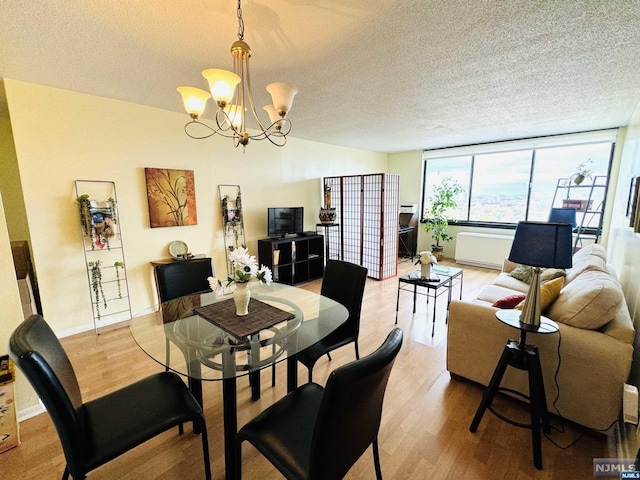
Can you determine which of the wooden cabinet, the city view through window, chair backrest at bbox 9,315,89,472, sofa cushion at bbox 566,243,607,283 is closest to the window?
the city view through window

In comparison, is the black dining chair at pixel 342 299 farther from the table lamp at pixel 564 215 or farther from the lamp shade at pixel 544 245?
the table lamp at pixel 564 215

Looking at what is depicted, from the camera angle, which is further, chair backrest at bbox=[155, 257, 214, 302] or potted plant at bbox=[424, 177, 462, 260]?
potted plant at bbox=[424, 177, 462, 260]

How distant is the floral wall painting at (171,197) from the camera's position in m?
3.30

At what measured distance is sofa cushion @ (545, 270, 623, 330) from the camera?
63.2 inches

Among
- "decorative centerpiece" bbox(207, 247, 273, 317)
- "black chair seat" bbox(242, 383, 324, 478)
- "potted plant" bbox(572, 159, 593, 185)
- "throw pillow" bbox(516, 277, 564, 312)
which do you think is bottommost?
"black chair seat" bbox(242, 383, 324, 478)

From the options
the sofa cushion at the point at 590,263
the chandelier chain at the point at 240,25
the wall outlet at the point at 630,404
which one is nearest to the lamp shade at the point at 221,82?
the chandelier chain at the point at 240,25

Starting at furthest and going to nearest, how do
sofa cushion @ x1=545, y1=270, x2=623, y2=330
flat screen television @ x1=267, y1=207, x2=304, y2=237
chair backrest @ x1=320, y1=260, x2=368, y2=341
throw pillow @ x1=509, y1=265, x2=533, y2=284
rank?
flat screen television @ x1=267, y1=207, x2=304, y2=237 < throw pillow @ x1=509, y1=265, x2=533, y2=284 < chair backrest @ x1=320, y1=260, x2=368, y2=341 < sofa cushion @ x1=545, y1=270, x2=623, y2=330

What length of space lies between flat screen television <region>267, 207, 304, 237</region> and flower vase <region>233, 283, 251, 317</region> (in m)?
2.70

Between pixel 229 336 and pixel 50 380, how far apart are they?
28.6 inches

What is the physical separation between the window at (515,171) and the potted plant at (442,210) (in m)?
0.14

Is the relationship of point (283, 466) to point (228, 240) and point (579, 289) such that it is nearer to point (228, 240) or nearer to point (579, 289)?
point (579, 289)

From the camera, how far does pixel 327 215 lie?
5.03 metres

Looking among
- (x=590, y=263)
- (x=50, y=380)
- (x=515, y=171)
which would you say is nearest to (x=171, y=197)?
(x=50, y=380)

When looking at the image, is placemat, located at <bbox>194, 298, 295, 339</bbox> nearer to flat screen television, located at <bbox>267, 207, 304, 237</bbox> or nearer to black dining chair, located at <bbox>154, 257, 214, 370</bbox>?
black dining chair, located at <bbox>154, 257, 214, 370</bbox>
